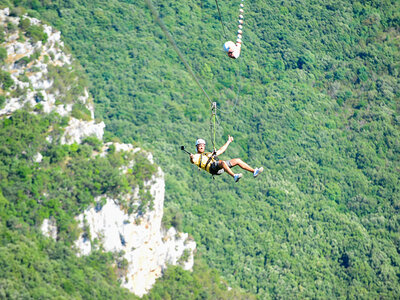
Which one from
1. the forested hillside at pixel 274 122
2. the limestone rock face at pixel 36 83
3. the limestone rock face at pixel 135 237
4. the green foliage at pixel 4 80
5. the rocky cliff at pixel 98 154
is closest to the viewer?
the limestone rock face at pixel 135 237

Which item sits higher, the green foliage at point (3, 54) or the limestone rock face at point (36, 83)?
the green foliage at point (3, 54)

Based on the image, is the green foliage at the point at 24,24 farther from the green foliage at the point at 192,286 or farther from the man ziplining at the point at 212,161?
the man ziplining at the point at 212,161

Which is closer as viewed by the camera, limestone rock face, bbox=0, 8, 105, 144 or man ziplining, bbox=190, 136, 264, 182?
man ziplining, bbox=190, 136, 264, 182

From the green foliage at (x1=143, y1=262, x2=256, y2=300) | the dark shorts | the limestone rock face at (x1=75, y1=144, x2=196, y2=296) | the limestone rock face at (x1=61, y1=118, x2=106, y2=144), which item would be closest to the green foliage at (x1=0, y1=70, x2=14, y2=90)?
the limestone rock face at (x1=61, y1=118, x2=106, y2=144)

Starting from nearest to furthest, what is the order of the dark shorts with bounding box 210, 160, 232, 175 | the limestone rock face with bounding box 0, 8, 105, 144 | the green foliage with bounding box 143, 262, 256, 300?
the dark shorts with bounding box 210, 160, 232, 175, the limestone rock face with bounding box 0, 8, 105, 144, the green foliage with bounding box 143, 262, 256, 300

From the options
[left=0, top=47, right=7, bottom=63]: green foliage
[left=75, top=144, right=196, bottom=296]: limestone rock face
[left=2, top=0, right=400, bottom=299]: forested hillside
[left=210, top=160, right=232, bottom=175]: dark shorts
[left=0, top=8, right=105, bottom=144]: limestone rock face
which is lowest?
[left=2, top=0, right=400, bottom=299]: forested hillside

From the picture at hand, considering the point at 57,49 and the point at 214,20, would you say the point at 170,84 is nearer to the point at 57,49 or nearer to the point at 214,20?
the point at 214,20

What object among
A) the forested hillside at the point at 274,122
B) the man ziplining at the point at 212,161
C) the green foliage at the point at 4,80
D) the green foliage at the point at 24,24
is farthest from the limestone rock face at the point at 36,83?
the man ziplining at the point at 212,161

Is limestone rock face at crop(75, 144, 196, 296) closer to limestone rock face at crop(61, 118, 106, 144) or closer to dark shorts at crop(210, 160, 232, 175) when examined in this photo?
limestone rock face at crop(61, 118, 106, 144)

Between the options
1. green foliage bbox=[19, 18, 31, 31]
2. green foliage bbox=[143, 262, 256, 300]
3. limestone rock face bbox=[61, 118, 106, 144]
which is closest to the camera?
limestone rock face bbox=[61, 118, 106, 144]

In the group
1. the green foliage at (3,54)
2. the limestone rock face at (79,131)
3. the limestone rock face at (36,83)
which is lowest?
the limestone rock face at (79,131)

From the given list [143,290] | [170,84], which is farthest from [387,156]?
[143,290]
